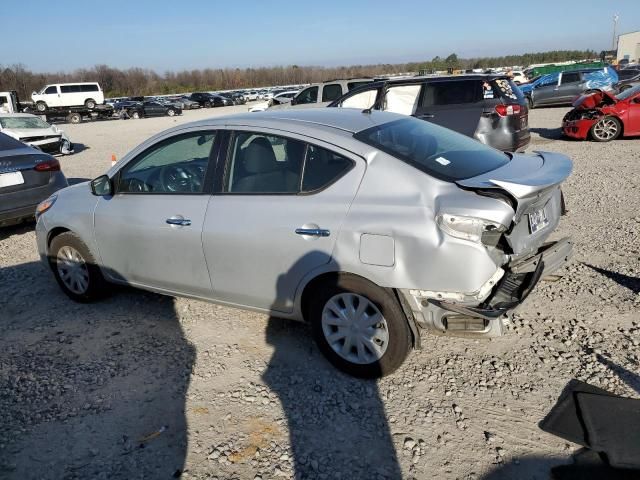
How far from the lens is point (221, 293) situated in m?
3.79

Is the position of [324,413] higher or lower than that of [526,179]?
lower

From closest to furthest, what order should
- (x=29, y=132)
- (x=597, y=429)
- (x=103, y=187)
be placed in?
(x=597, y=429), (x=103, y=187), (x=29, y=132)

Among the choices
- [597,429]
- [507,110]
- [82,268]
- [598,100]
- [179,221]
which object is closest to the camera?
[597,429]

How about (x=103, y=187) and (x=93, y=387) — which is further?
(x=103, y=187)

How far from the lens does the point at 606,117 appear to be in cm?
1245

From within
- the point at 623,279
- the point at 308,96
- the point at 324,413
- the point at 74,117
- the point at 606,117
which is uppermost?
the point at 308,96

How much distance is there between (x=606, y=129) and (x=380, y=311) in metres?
11.9

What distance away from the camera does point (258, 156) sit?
12.1ft

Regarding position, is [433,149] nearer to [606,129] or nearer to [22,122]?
[606,129]

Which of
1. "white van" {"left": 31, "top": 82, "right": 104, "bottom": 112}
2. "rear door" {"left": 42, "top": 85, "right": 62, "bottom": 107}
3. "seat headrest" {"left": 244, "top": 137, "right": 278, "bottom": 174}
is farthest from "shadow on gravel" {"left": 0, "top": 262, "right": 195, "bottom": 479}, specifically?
"rear door" {"left": 42, "top": 85, "right": 62, "bottom": 107}

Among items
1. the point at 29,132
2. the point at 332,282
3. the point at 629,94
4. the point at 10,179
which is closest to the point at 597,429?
the point at 332,282

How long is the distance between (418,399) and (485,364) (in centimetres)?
62

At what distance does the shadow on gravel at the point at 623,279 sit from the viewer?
4370 millimetres

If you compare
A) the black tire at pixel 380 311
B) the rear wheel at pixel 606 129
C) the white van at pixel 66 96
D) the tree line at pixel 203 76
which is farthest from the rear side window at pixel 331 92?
the tree line at pixel 203 76
